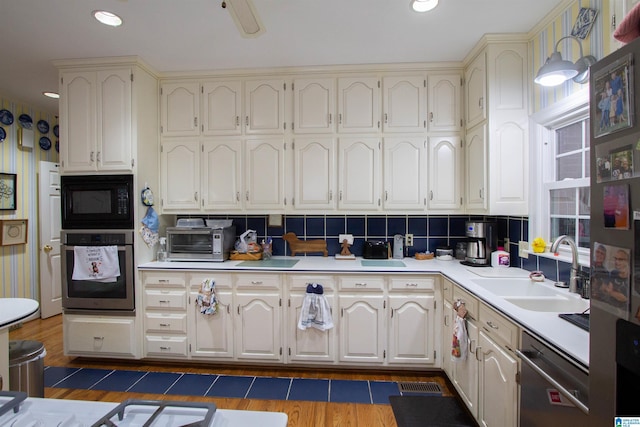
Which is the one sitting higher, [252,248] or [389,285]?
[252,248]

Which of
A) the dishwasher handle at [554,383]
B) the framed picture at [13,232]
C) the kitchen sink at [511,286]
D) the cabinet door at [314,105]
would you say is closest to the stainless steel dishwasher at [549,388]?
Answer: the dishwasher handle at [554,383]

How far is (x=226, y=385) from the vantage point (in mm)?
2340

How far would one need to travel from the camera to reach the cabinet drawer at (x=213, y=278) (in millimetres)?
Result: 2529

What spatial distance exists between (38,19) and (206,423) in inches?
108

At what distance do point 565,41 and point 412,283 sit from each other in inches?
74.1

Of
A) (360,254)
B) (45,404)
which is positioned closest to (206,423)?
(45,404)

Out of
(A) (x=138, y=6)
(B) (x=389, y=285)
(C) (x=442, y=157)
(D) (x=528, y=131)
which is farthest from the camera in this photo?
(C) (x=442, y=157)

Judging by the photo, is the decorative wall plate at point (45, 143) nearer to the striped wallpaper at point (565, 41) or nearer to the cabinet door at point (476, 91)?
the cabinet door at point (476, 91)

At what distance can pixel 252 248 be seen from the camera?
2873 millimetres

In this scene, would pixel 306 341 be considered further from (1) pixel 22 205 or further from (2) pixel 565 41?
(1) pixel 22 205

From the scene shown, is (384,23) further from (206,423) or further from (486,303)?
(206,423)

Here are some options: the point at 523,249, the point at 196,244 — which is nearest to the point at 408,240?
the point at 523,249

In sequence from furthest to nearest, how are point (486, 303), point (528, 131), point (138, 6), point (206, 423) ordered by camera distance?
point (528, 131) < point (138, 6) < point (486, 303) < point (206, 423)

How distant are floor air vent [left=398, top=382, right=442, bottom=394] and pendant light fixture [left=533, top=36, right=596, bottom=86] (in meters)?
2.18
